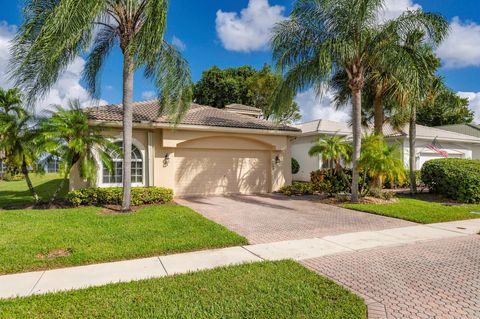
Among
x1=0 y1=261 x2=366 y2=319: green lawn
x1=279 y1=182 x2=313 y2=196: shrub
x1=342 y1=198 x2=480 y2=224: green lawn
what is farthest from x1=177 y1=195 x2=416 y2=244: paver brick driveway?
x1=0 y1=261 x2=366 y2=319: green lawn

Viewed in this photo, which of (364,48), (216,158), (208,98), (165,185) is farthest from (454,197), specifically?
(208,98)

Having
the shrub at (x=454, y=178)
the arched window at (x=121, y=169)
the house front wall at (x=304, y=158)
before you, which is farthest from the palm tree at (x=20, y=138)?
the shrub at (x=454, y=178)

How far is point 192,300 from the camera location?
4.17 meters

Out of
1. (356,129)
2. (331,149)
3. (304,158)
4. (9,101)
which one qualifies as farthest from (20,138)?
(304,158)

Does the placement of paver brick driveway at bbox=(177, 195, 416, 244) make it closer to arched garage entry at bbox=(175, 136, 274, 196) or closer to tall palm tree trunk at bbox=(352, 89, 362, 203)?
tall palm tree trunk at bbox=(352, 89, 362, 203)

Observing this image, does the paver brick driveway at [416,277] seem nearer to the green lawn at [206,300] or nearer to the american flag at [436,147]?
the green lawn at [206,300]

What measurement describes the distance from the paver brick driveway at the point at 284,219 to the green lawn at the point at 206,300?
105 inches

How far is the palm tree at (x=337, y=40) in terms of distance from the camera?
38.7ft

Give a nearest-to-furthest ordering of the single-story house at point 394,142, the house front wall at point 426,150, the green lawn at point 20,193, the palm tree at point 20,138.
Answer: the palm tree at point 20,138, the green lawn at point 20,193, the single-story house at point 394,142, the house front wall at point 426,150

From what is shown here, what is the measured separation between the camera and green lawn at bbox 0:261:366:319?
3.82 m

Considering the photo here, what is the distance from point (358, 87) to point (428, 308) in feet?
35.4

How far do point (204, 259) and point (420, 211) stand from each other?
9262 millimetres

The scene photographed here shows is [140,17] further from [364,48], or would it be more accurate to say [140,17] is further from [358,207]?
[358,207]

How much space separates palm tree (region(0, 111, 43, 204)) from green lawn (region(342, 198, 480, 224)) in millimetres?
13212
